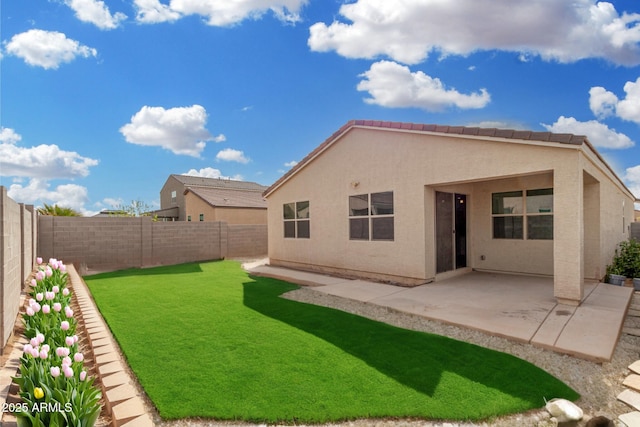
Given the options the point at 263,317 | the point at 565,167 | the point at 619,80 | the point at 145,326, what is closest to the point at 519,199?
the point at 565,167

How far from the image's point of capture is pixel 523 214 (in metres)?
9.24

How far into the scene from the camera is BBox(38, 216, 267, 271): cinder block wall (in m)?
12.8

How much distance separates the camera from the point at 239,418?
2992mm

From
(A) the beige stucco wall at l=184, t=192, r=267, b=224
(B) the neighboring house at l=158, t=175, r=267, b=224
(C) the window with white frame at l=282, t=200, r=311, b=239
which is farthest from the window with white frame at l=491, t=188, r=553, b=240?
(A) the beige stucco wall at l=184, t=192, r=267, b=224

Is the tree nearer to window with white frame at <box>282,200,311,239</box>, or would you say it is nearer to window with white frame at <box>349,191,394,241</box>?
window with white frame at <box>282,200,311,239</box>

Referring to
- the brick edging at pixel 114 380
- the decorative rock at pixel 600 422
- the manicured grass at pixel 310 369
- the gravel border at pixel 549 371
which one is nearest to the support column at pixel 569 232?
the gravel border at pixel 549 371

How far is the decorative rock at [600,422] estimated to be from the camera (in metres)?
2.91

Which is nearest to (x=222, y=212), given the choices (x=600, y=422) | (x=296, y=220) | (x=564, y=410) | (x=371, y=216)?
(x=296, y=220)

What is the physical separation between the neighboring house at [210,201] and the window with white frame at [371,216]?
11.5m

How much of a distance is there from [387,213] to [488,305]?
368 cm

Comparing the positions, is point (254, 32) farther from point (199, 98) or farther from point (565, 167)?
point (565, 167)

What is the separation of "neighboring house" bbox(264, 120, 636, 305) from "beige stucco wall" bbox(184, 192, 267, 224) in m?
15.3

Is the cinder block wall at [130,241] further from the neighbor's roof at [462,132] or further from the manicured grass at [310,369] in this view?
the manicured grass at [310,369]

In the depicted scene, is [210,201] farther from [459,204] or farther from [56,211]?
[459,204]
